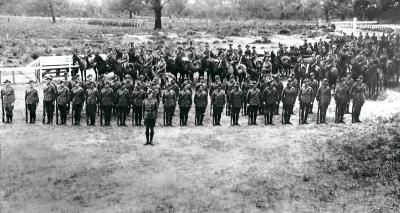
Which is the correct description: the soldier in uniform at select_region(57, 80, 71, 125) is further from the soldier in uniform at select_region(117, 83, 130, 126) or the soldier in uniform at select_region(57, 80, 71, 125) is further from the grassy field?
the soldier in uniform at select_region(117, 83, 130, 126)

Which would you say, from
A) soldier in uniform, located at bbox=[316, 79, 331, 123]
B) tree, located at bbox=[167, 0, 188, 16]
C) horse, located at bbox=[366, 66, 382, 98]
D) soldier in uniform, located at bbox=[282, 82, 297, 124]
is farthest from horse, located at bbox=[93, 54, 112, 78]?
tree, located at bbox=[167, 0, 188, 16]

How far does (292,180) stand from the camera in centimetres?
1245

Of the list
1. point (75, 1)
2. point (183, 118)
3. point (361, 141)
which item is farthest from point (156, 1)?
point (75, 1)

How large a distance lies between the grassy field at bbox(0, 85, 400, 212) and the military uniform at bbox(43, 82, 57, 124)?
2.31ft

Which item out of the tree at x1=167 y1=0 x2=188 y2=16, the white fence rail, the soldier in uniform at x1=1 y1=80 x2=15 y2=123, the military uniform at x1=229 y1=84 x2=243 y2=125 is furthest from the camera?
the tree at x1=167 y1=0 x2=188 y2=16

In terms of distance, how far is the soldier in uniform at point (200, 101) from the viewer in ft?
56.8

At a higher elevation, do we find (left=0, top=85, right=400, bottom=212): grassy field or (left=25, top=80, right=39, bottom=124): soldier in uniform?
(left=25, top=80, right=39, bottom=124): soldier in uniform

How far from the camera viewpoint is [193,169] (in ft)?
42.7

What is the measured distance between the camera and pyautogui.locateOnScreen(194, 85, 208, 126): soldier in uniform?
1731 cm

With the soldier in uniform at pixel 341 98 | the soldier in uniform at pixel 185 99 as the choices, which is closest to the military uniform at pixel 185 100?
the soldier in uniform at pixel 185 99

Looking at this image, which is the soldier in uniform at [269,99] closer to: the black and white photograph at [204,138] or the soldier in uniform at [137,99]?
the black and white photograph at [204,138]

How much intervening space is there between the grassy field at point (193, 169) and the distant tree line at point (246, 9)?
36.0m

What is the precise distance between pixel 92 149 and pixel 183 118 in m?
4.10

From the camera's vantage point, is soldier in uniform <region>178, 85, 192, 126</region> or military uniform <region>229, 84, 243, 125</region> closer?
soldier in uniform <region>178, 85, 192, 126</region>
